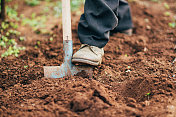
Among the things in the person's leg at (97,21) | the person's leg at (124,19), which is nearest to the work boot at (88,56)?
the person's leg at (97,21)

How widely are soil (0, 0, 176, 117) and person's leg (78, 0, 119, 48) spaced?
31 centimetres

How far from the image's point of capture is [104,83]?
6.28 feet

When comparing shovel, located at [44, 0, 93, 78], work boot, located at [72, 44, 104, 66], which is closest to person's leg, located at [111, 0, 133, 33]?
work boot, located at [72, 44, 104, 66]

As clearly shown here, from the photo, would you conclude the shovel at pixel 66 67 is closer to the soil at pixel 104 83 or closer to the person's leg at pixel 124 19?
the soil at pixel 104 83

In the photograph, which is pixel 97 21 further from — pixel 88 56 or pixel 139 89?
pixel 139 89

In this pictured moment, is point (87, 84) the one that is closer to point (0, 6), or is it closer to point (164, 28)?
point (164, 28)

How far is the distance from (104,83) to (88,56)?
330mm

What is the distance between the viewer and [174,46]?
2531 mm

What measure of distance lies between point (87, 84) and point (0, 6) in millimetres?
2190

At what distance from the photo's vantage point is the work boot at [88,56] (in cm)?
199

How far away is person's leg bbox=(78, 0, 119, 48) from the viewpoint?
2.15 meters

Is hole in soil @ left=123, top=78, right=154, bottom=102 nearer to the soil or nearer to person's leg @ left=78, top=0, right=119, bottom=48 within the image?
the soil

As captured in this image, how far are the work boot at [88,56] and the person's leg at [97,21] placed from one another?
68 millimetres

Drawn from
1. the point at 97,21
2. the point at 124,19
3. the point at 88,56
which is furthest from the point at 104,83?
the point at 124,19
